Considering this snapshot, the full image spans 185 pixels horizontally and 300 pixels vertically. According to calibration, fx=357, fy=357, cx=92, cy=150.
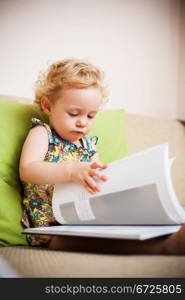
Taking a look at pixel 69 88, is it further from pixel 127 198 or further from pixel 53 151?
pixel 127 198

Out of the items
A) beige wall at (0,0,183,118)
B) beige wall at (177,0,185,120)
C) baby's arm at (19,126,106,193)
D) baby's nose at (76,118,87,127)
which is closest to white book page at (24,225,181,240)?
baby's arm at (19,126,106,193)

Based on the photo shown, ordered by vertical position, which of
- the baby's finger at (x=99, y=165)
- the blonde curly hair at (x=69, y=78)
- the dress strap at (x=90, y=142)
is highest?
the blonde curly hair at (x=69, y=78)

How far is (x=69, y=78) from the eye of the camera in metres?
0.91

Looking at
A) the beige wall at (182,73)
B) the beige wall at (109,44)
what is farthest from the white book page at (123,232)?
the beige wall at (182,73)

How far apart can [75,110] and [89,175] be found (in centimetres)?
23

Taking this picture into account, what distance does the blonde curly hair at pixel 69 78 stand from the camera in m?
0.91

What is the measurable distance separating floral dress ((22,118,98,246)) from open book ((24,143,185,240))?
15 cm

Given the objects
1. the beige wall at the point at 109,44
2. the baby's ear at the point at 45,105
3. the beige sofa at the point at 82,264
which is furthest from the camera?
the beige wall at the point at 109,44

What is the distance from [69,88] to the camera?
0.91 meters

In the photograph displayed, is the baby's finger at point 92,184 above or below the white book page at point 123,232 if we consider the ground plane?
above

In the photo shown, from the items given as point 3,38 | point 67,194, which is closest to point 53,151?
point 67,194

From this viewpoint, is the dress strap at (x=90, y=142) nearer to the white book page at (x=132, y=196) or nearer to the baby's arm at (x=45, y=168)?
the baby's arm at (x=45, y=168)

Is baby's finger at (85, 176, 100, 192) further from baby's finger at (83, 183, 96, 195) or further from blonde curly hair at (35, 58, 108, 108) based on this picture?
blonde curly hair at (35, 58, 108, 108)

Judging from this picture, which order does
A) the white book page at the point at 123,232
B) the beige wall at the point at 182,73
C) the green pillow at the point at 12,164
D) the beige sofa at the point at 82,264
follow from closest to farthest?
the white book page at the point at 123,232 → the beige sofa at the point at 82,264 → the green pillow at the point at 12,164 → the beige wall at the point at 182,73
